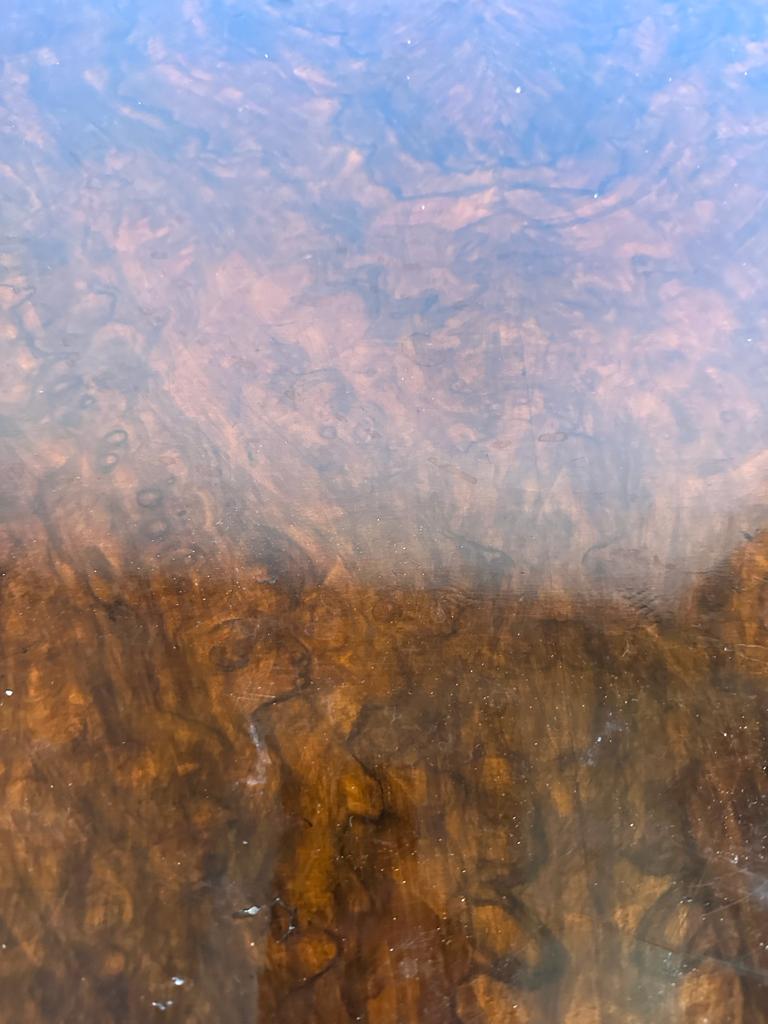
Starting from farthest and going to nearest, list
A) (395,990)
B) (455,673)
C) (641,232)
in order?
(641,232) → (455,673) → (395,990)

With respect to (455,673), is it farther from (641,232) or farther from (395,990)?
(641,232)

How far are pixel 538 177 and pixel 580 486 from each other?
583 mm

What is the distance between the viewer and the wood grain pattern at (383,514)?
3.05 ft

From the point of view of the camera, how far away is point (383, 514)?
1.09 m

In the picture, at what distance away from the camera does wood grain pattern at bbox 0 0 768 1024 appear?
929 mm

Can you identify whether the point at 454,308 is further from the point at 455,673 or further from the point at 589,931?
the point at 589,931

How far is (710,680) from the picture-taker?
1030 mm

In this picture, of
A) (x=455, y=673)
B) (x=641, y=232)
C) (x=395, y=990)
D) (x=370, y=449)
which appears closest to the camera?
(x=395, y=990)

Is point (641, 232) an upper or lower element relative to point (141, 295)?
upper

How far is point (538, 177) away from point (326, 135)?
39cm

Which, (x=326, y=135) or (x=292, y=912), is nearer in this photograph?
(x=292, y=912)

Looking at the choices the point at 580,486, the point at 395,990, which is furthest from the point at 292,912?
the point at 580,486

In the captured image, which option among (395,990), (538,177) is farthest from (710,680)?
(538,177)

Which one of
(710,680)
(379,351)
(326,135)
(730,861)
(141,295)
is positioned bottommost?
(730,861)
